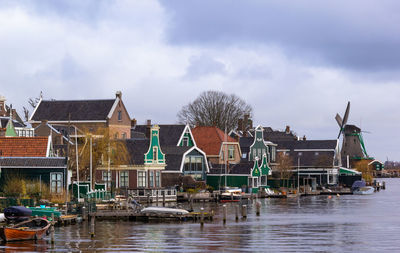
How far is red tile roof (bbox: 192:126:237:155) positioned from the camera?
129125 mm

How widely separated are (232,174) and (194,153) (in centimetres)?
948

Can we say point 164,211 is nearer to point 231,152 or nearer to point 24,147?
point 24,147

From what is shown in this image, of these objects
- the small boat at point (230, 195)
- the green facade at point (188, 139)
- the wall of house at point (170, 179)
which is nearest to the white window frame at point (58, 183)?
the wall of house at point (170, 179)

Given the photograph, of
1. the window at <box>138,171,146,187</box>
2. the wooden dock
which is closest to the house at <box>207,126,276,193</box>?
the window at <box>138,171,146,187</box>

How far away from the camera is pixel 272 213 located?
88.2 m

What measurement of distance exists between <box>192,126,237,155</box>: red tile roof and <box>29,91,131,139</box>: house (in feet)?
40.6

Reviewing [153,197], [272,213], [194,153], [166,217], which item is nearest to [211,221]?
[166,217]

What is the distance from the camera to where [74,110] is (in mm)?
121500

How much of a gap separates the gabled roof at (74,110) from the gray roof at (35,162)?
123ft

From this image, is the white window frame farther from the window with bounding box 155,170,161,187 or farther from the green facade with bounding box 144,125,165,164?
the window with bounding box 155,170,161,187

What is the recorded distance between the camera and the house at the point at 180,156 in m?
111

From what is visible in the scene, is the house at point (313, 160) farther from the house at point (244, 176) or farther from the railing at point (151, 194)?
the railing at point (151, 194)

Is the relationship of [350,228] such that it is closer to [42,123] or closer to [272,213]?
[272,213]

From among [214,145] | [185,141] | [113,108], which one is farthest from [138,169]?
[214,145]
